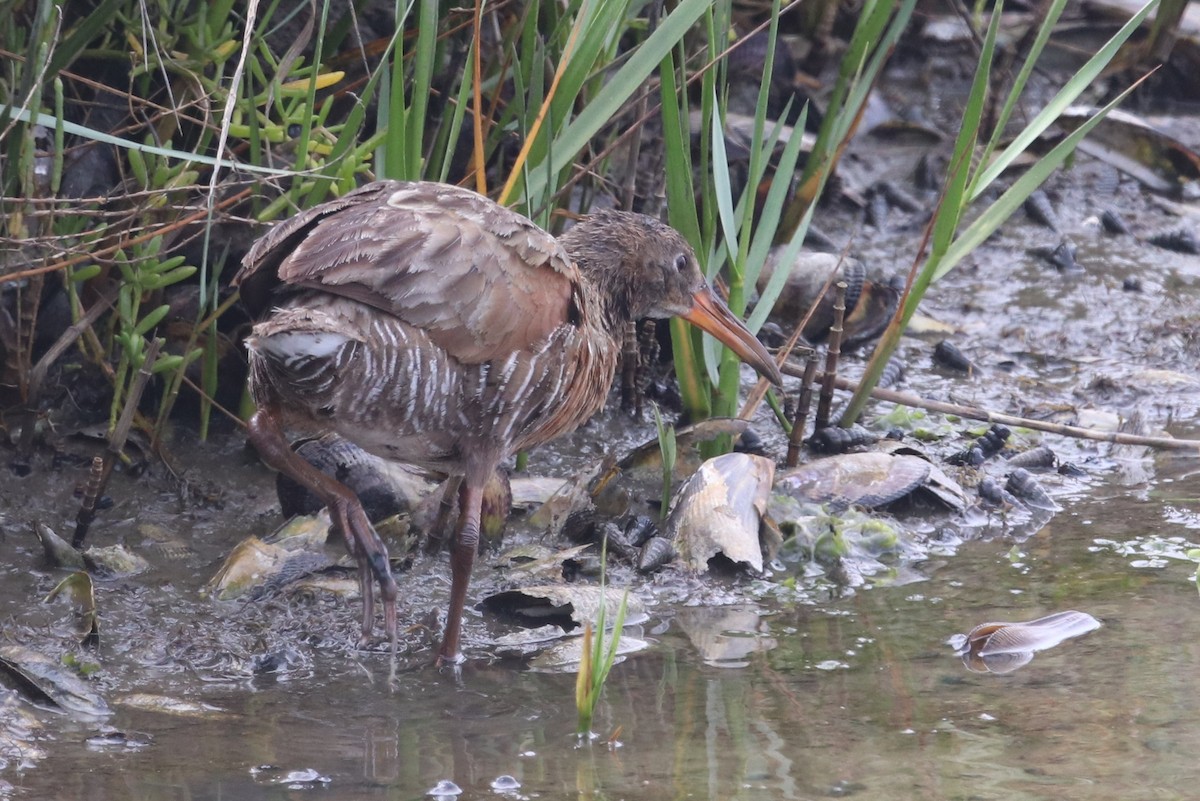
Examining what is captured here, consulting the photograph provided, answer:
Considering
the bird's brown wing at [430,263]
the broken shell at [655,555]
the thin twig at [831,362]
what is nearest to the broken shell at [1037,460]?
the thin twig at [831,362]

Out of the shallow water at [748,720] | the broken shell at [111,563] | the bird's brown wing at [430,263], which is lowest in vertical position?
the shallow water at [748,720]

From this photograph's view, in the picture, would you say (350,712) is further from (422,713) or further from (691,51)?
(691,51)

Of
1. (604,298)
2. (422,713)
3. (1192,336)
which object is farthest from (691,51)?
(422,713)

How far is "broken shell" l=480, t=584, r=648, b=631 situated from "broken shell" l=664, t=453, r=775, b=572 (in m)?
0.31

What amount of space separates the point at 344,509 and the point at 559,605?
59 centimetres

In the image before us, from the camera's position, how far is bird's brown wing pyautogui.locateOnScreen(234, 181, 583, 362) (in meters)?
3.33

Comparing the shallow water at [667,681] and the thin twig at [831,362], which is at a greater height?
the thin twig at [831,362]

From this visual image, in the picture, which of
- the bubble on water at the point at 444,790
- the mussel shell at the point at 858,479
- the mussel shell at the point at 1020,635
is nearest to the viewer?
the bubble on water at the point at 444,790

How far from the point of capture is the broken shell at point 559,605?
3.70m

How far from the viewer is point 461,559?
361cm

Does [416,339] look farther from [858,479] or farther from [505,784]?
[858,479]

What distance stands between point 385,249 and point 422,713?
103cm

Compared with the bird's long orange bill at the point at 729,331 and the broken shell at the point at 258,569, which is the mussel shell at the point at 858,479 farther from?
the broken shell at the point at 258,569

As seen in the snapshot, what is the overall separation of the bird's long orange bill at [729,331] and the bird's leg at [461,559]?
3.16 feet
